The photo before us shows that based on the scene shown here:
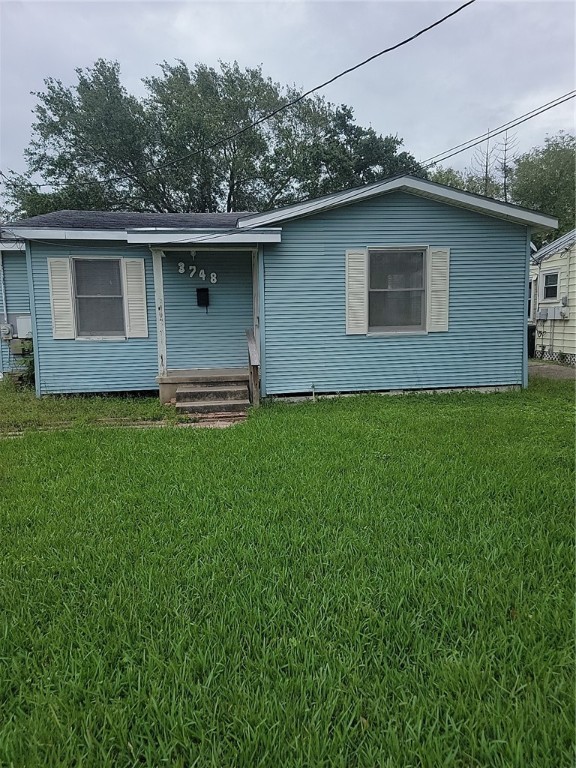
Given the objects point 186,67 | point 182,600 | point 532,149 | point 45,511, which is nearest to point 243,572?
point 182,600

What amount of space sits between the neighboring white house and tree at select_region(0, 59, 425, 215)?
27.4ft

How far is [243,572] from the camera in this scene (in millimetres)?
2326

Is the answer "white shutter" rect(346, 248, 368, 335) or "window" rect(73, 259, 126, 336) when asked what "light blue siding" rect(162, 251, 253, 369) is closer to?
"window" rect(73, 259, 126, 336)

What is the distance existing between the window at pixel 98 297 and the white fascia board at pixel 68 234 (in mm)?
485

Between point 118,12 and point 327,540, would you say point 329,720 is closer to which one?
point 327,540

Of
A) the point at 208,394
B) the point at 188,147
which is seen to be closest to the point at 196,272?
the point at 208,394

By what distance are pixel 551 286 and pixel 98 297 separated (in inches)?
453

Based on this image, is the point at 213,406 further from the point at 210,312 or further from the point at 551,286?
the point at 551,286

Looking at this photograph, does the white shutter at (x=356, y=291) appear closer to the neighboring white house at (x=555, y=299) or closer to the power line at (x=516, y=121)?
the power line at (x=516, y=121)

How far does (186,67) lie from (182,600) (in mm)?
25424

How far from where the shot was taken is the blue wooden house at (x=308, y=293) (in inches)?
275

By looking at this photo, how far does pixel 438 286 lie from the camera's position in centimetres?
732

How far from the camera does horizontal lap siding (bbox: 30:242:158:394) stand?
7.34m

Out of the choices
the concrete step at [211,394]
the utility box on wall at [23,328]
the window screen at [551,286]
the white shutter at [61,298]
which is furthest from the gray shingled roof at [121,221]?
the window screen at [551,286]
